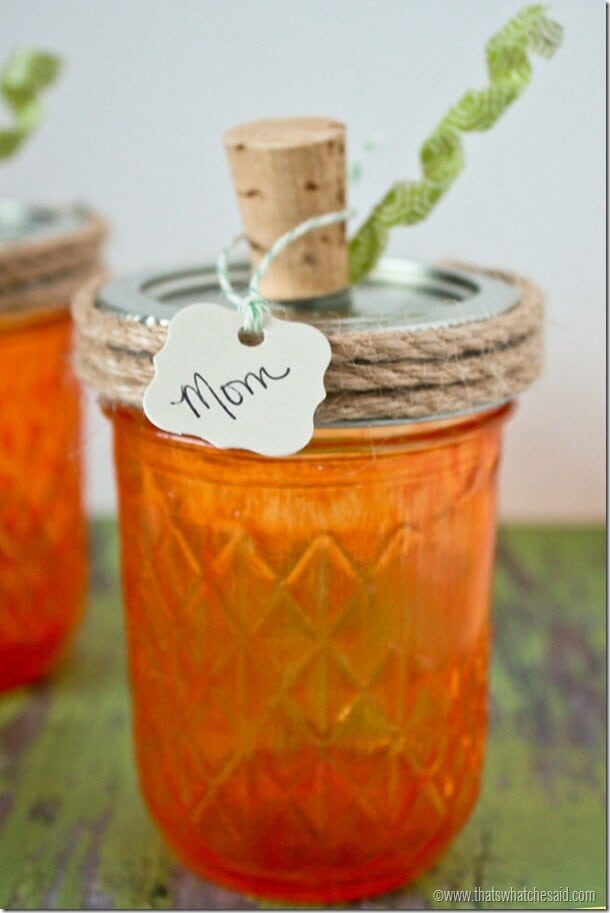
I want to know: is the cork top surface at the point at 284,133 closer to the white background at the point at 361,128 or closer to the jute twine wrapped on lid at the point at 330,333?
the jute twine wrapped on lid at the point at 330,333

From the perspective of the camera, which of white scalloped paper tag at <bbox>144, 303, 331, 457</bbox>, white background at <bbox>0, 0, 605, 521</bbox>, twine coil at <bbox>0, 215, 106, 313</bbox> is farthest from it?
white background at <bbox>0, 0, 605, 521</bbox>

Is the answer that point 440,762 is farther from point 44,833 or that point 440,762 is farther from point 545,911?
point 44,833

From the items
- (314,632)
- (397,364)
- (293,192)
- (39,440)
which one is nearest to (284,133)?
(293,192)

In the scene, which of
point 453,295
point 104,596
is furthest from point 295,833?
point 104,596

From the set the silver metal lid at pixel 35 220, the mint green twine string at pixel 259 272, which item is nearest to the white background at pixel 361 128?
the silver metal lid at pixel 35 220

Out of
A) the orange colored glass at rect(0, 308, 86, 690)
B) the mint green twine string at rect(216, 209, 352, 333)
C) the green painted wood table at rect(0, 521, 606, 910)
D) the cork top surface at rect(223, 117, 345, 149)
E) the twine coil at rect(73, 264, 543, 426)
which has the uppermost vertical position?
the cork top surface at rect(223, 117, 345, 149)

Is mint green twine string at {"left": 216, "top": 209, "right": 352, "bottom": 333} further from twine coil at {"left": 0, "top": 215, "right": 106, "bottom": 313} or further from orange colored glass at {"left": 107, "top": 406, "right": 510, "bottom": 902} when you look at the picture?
twine coil at {"left": 0, "top": 215, "right": 106, "bottom": 313}

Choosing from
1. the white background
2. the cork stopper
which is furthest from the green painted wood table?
the cork stopper
